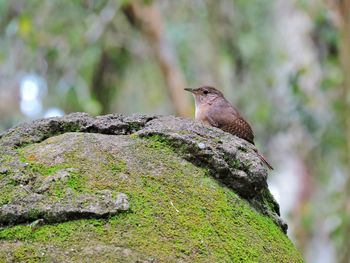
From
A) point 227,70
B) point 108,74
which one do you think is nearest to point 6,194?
point 108,74

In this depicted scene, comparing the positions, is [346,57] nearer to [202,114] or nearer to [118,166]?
[202,114]

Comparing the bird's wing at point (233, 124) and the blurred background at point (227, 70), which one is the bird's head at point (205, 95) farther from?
the blurred background at point (227, 70)

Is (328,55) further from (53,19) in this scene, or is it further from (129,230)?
(129,230)

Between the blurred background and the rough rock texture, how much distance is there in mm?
5345

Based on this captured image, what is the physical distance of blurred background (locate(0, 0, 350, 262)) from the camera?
9797mm

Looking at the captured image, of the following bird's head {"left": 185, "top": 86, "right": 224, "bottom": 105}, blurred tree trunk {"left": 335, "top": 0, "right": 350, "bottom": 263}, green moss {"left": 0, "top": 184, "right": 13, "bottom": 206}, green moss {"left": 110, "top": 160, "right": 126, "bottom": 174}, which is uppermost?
blurred tree trunk {"left": 335, "top": 0, "right": 350, "bottom": 263}

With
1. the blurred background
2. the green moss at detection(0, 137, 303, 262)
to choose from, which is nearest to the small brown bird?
the green moss at detection(0, 137, 303, 262)

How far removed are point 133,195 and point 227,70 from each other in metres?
12.6

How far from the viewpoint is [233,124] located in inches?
184

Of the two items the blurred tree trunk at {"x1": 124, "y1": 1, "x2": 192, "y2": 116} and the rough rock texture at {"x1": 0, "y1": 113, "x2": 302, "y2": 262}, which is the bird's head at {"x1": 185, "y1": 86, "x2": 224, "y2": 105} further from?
the blurred tree trunk at {"x1": 124, "y1": 1, "x2": 192, "y2": 116}

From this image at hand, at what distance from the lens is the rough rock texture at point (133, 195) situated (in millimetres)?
2410

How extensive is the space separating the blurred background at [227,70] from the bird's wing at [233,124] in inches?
146

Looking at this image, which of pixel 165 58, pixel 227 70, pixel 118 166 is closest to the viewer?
pixel 118 166

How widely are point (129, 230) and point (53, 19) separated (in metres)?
8.57
